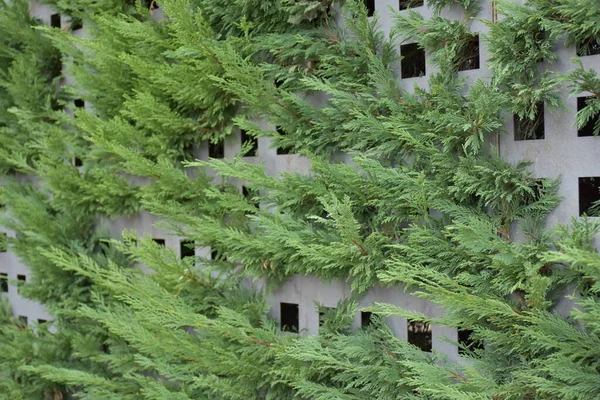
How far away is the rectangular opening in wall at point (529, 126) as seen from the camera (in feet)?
4.99

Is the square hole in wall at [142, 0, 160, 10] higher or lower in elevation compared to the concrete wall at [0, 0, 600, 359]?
higher

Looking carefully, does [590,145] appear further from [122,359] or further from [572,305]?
[122,359]

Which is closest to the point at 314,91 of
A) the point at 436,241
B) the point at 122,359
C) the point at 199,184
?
the point at 199,184

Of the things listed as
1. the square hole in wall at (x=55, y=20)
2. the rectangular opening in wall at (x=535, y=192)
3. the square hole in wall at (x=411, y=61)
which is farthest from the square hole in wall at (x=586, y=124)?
the square hole in wall at (x=55, y=20)

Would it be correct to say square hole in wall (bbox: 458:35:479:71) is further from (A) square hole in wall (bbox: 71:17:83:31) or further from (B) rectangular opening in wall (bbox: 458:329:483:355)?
(A) square hole in wall (bbox: 71:17:83:31)

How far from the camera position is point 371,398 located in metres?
1.65

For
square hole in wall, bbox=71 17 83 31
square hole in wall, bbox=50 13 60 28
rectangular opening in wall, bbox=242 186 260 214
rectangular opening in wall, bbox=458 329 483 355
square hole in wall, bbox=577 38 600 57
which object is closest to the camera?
square hole in wall, bbox=577 38 600 57

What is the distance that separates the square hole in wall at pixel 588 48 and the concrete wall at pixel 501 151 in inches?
0.6

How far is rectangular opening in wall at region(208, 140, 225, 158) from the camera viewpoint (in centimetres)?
208

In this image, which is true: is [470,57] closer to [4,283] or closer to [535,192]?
[535,192]

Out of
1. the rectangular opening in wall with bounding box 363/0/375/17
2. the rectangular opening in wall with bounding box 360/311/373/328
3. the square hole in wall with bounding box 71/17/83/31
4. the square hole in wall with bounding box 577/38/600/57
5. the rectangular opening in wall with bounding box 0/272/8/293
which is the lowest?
the rectangular opening in wall with bounding box 0/272/8/293

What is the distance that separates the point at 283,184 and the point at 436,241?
1.43ft

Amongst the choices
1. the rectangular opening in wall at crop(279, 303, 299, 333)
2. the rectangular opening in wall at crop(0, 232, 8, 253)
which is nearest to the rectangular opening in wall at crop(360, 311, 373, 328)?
the rectangular opening in wall at crop(279, 303, 299, 333)

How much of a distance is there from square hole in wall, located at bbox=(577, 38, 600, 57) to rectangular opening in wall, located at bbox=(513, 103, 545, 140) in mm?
142
